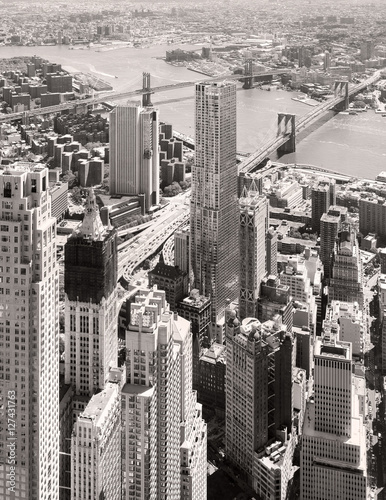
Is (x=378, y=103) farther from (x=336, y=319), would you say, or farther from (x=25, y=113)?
(x=25, y=113)

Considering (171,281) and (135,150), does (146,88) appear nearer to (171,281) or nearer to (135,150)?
(135,150)

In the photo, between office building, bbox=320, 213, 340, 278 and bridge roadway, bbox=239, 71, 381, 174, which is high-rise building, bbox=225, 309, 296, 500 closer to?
office building, bbox=320, 213, 340, 278

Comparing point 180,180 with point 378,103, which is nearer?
point 378,103

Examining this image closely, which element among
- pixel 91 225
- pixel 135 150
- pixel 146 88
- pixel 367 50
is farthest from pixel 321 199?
pixel 91 225

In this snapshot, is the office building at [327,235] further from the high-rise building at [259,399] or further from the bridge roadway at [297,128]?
the high-rise building at [259,399]

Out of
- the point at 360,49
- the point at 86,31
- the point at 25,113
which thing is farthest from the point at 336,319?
the point at 25,113

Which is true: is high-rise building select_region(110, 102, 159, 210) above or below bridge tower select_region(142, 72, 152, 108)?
below

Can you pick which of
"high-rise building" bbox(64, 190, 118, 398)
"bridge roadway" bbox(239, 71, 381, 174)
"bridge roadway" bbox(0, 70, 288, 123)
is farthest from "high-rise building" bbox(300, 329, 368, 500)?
"bridge roadway" bbox(0, 70, 288, 123)
